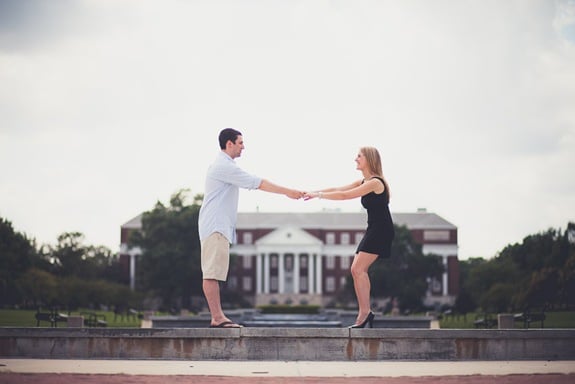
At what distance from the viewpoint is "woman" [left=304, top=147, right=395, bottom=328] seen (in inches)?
415

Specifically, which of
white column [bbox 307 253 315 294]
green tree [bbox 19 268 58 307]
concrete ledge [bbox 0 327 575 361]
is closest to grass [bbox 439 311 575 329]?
concrete ledge [bbox 0 327 575 361]

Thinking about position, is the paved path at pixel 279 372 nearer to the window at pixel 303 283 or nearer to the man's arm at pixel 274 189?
the man's arm at pixel 274 189

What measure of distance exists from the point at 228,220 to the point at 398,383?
12.4 feet

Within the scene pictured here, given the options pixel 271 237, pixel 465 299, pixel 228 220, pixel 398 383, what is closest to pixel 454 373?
pixel 398 383

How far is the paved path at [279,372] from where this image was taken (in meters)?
7.56

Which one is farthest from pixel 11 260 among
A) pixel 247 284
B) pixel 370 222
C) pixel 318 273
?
pixel 318 273

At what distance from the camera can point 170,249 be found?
75312 millimetres

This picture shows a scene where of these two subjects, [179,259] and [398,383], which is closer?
[398,383]

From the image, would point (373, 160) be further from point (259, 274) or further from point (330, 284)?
point (330, 284)

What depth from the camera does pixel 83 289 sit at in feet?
192

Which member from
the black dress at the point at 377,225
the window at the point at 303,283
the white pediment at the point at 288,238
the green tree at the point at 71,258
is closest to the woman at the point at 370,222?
the black dress at the point at 377,225

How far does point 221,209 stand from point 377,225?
78.9 inches

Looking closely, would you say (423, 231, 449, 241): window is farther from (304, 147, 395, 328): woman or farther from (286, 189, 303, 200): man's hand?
(304, 147, 395, 328): woman

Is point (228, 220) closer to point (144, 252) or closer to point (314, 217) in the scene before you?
point (144, 252)
